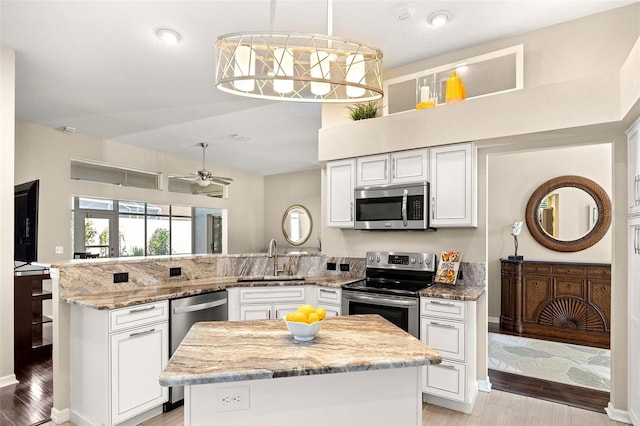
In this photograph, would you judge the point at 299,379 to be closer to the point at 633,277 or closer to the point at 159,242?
the point at 633,277

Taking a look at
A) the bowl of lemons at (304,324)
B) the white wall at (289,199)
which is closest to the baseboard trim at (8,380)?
the bowl of lemons at (304,324)

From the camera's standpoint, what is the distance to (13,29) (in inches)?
115

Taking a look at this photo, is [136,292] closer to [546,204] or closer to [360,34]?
[360,34]

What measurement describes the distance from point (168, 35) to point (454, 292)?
10.2ft

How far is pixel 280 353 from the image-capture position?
4.99ft

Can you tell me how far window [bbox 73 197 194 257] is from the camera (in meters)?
6.60

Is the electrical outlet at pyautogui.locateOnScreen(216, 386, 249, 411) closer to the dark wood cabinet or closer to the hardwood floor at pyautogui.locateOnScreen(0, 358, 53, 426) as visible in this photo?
the hardwood floor at pyautogui.locateOnScreen(0, 358, 53, 426)

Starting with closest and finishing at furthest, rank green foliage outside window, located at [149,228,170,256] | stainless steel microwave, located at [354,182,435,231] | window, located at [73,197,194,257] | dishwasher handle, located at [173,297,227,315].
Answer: dishwasher handle, located at [173,297,227,315] < stainless steel microwave, located at [354,182,435,231] < window, located at [73,197,194,257] < green foliage outside window, located at [149,228,170,256]

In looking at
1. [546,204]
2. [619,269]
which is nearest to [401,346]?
[619,269]

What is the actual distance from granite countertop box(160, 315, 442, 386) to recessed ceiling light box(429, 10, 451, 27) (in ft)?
7.51

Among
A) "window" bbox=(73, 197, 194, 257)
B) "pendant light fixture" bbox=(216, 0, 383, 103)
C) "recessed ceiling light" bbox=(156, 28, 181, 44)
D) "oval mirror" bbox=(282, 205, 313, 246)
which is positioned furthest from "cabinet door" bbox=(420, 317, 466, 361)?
"oval mirror" bbox=(282, 205, 313, 246)

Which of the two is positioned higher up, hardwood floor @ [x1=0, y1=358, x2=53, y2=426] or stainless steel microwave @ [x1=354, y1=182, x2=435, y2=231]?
stainless steel microwave @ [x1=354, y1=182, x2=435, y2=231]

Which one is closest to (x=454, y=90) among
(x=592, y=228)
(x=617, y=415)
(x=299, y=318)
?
(x=299, y=318)

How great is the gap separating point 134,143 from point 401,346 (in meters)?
6.50
